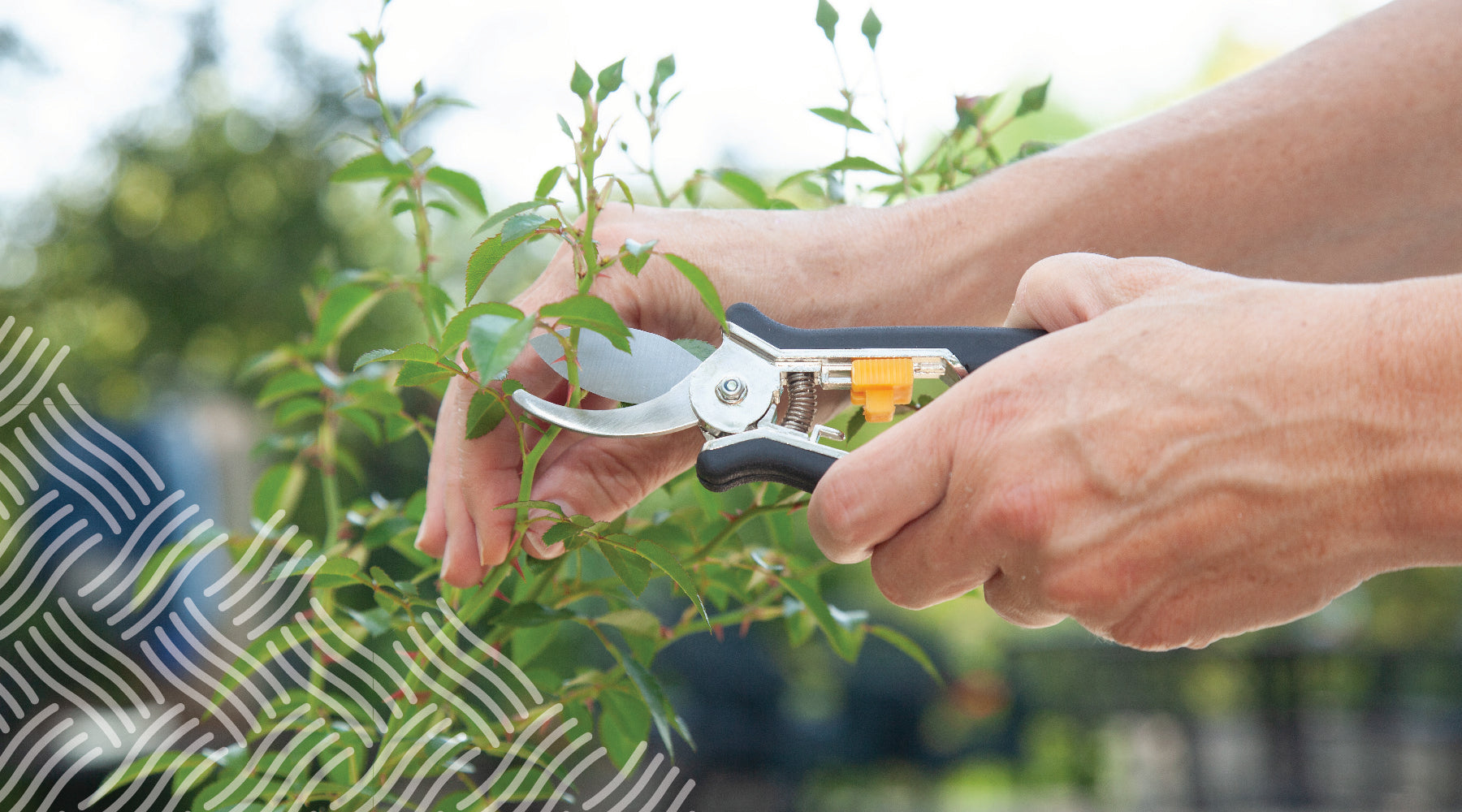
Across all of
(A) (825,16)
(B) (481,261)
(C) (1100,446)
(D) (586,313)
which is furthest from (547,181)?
(C) (1100,446)

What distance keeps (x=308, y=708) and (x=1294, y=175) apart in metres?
1.08

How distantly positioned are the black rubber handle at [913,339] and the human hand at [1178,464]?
70mm

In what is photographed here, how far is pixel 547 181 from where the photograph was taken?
2.39 ft

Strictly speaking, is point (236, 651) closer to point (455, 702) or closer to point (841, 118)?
point (455, 702)

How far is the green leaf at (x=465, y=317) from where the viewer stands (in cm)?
56

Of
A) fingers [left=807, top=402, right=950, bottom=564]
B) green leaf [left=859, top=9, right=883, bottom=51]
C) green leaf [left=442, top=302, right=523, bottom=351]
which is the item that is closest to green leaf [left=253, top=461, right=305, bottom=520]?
green leaf [left=442, top=302, right=523, bottom=351]

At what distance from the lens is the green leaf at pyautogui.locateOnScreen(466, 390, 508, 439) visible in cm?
67

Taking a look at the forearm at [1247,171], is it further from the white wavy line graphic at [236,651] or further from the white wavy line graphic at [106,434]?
the white wavy line graphic at [106,434]

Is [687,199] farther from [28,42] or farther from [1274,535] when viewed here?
[28,42]

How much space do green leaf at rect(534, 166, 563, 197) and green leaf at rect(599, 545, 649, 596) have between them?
10.3 inches

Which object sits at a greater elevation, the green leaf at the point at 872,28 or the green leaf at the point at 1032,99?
the green leaf at the point at 872,28

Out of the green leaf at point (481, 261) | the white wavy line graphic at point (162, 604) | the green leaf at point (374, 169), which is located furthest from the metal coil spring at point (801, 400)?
the white wavy line graphic at point (162, 604)

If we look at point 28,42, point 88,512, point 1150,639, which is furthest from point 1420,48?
point 28,42

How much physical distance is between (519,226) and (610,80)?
13cm
